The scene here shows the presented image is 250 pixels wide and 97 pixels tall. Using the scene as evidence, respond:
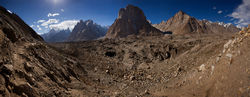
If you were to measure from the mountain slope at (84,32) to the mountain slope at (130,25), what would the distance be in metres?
39.6

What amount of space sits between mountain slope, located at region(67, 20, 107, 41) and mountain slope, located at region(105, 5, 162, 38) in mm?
39551

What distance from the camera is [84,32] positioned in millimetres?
148250

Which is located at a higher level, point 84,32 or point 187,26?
point 84,32

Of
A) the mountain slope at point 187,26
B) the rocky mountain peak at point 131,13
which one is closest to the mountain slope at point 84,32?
the rocky mountain peak at point 131,13

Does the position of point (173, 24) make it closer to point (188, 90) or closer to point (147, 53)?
point (147, 53)

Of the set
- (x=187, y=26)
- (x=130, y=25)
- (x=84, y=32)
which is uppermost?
(x=84, y=32)

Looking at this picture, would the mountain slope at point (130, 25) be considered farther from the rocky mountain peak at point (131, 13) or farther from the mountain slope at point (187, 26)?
the mountain slope at point (187, 26)

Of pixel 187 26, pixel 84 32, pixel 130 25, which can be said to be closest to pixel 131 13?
pixel 130 25

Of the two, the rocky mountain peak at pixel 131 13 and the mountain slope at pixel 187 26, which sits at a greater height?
the rocky mountain peak at pixel 131 13

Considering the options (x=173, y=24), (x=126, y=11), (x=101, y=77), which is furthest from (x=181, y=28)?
(x=101, y=77)

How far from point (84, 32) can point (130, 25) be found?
6833 centimetres

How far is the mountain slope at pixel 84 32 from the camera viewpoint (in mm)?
142675

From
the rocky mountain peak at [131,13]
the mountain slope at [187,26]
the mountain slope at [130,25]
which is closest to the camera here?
the mountain slope at [130,25]

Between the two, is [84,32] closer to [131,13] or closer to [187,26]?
[131,13]
